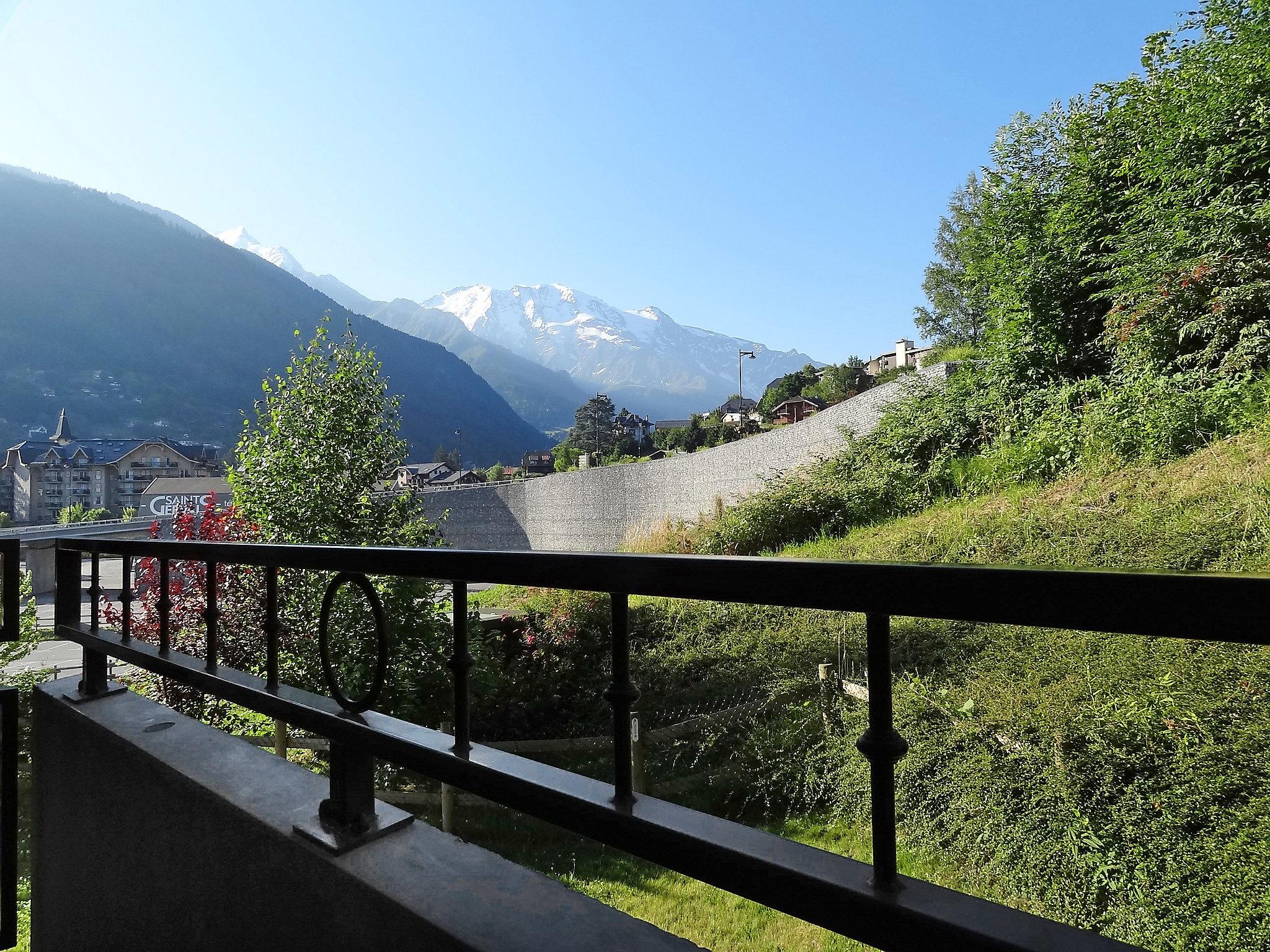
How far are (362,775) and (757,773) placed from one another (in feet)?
9.32

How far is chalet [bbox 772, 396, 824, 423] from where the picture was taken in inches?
998

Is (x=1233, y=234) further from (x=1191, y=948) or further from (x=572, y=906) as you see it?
(x=572, y=906)

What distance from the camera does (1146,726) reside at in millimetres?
2156

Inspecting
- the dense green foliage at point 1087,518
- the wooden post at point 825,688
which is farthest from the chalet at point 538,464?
the wooden post at point 825,688

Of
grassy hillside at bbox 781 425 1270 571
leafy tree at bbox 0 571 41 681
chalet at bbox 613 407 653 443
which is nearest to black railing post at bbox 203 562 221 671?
grassy hillside at bbox 781 425 1270 571

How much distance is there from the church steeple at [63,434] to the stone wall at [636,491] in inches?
2069

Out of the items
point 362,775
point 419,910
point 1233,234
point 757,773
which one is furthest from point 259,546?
point 1233,234

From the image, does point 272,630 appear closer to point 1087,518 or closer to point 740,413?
point 1087,518

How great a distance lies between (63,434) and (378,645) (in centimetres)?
8408

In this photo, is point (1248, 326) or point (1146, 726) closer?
point (1146, 726)

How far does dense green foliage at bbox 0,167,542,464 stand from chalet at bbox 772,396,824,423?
156 feet

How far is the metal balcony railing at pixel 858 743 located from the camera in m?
0.42

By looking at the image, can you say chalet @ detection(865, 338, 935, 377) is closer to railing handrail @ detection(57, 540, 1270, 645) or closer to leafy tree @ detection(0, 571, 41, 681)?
leafy tree @ detection(0, 571, 41, 681)

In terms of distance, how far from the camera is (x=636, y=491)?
55.2 ft
